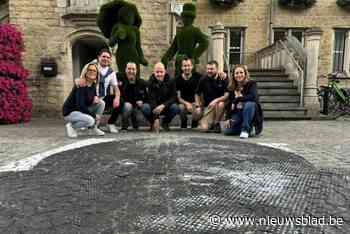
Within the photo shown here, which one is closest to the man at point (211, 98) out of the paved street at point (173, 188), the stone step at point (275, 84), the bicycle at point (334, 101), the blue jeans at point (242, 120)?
the blue jeans at point (242, 120)

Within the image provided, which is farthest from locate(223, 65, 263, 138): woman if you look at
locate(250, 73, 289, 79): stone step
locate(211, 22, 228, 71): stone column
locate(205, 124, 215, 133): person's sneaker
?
locate(250, 73, 289, 79): stone step

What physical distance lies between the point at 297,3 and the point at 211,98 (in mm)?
11110

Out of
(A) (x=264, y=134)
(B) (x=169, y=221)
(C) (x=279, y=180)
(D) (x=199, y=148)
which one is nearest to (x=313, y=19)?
(A) (x=264, y=134)

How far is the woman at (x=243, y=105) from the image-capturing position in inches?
219

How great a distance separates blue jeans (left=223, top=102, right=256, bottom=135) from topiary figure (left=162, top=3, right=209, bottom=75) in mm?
2416

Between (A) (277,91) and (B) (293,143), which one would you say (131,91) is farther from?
(A) (277,91)

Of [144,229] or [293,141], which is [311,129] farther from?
[144,229]

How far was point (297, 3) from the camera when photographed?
15008mm

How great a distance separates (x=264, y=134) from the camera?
6223 mm

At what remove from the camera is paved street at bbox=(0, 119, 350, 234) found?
2.09 m

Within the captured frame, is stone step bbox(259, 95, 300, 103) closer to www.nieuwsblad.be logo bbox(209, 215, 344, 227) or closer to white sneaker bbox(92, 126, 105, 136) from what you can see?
white sneaker bbox(92, 126, 105, 136)

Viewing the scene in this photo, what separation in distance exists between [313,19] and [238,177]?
14.4 m

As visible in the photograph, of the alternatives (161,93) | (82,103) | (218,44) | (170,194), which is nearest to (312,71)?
(218,44)

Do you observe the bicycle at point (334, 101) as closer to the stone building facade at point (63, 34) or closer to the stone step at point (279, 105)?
the stone step at point (279, 105)
